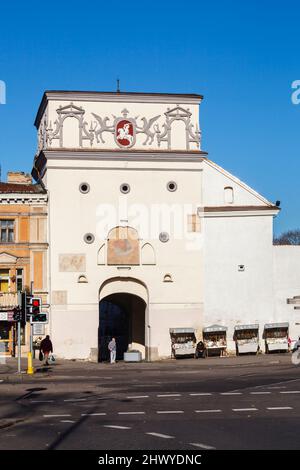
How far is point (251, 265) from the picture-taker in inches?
2094

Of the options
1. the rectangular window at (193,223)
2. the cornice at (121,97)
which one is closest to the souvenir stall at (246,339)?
the rectangular window at (193,223)

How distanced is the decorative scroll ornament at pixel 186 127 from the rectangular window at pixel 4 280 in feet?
39.2

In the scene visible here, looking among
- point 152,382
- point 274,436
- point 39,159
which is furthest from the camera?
point 39,159

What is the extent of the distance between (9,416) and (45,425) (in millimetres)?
2412

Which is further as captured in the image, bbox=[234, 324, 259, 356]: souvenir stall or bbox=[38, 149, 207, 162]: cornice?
bbox=[234, 324, 259, 356]: souvenir stall

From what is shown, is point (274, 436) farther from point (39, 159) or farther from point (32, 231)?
point (39, 159)

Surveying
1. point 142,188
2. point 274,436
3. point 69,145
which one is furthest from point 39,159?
point 274,436

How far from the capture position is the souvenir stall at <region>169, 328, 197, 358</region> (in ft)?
169

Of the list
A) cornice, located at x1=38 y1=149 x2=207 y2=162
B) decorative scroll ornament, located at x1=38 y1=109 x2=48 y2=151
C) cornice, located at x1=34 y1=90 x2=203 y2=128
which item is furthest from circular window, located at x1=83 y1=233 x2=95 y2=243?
cornice, located at x1=34 y1=90 x2=203 y2=128

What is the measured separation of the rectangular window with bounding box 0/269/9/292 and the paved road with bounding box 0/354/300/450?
38.3 feet

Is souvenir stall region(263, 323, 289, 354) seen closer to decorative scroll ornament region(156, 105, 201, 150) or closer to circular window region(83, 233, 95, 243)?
circular window region(83, 233, 95, 243)

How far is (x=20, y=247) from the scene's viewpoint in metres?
51.0

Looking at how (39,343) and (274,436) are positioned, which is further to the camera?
(39,343)

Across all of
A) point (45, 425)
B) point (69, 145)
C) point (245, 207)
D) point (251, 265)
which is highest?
point (69, 145)
